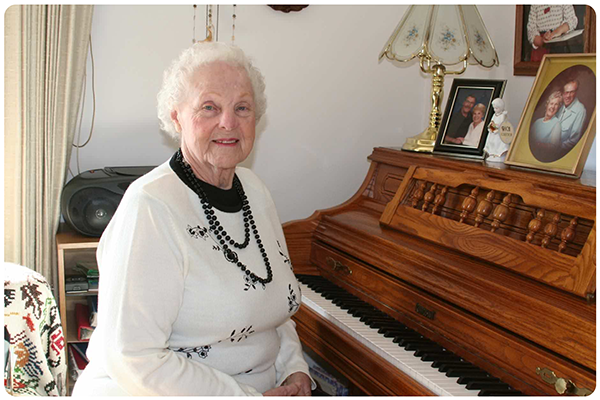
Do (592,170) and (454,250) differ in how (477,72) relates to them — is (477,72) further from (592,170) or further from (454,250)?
(454,250)

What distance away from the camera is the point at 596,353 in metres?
1.32

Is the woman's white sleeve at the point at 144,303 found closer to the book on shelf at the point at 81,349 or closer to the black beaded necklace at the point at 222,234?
the black beaded necklace at the point at 222,234

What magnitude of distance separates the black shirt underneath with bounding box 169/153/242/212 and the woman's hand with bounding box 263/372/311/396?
484mm

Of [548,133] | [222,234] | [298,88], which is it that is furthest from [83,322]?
[548,133]

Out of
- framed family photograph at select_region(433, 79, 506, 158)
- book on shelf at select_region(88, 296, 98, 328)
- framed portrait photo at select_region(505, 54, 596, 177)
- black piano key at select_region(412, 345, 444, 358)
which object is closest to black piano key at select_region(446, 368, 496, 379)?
black piano key at select_region(412, 345, 444, 358)

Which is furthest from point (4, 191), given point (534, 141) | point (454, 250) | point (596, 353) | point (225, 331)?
point (596, 353)

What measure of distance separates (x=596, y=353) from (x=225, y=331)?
2.71 feet

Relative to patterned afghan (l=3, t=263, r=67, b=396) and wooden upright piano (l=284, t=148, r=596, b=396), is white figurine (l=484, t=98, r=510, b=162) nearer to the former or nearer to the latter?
wooden upright piano (l=284, t=148, r=596, b=396)

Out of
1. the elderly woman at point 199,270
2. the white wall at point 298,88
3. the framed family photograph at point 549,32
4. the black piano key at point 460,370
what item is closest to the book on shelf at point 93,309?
the white wall at point 298,88

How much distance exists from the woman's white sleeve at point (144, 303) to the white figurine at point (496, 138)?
1.23 metres

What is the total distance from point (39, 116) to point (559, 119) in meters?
1.91

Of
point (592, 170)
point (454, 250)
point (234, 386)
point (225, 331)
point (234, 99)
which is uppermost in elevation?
point (234, 99)

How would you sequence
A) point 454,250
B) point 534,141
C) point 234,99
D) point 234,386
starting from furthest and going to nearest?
point 534,141
point 454,250
point 234,99
point 234,386

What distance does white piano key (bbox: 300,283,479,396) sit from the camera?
1.48m
